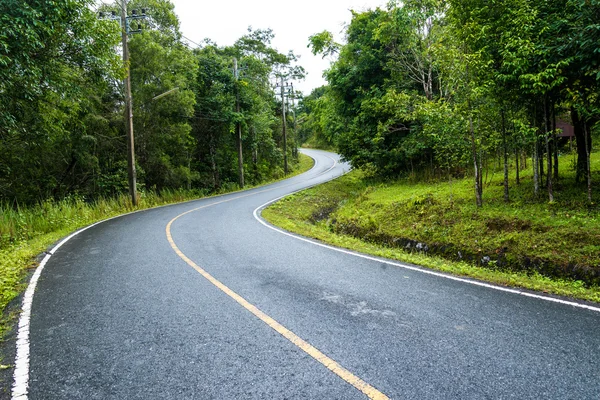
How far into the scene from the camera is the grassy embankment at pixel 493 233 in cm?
652

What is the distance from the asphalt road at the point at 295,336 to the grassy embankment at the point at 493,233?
5.86ft

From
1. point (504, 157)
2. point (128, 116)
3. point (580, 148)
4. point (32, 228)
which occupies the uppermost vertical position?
point (128, 116)

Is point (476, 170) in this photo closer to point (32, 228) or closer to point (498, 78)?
point (498, 78)

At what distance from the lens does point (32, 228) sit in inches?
438

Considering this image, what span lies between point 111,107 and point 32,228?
11.0 metres

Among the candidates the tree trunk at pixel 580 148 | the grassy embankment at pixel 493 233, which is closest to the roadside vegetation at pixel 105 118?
the grassy embankment at pixel 493 233

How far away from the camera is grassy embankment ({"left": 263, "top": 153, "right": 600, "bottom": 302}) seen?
652cm

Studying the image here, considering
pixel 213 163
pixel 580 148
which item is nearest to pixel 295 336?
pixel 580 148

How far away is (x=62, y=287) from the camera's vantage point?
5.49 meters

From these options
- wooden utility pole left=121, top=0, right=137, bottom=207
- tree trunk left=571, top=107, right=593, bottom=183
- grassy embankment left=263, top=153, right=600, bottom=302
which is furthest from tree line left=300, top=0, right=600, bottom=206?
wooden utility pole left=121, top=0, right=137, bottom=207

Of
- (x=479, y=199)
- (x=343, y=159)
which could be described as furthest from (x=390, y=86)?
(x=479, y=199)

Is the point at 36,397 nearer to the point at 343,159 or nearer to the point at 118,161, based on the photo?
the point at 118,161

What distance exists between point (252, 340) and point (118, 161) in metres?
19.4

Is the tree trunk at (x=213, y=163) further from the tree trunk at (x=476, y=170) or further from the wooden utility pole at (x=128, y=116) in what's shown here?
the tree trunk at (x=476, y=170)
